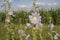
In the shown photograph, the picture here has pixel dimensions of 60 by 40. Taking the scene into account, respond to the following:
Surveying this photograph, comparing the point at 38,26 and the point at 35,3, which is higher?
the point at 35,3

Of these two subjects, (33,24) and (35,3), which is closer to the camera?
(33,24)

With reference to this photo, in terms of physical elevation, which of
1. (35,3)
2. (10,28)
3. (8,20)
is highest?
(35,3)

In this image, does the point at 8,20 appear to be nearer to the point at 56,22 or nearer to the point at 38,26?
the point at 38,26

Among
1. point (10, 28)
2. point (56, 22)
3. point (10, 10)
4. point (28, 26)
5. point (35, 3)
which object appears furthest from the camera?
point (56, 22)

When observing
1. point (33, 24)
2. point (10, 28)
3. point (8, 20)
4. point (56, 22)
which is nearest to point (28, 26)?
point (33, 24)

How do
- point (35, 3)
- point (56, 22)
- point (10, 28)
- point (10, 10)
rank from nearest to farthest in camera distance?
1. point (35, 3)
2. point (10, 10)
3. point (10, 28)
4. point (56, 22)

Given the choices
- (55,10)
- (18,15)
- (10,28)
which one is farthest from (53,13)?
(10,28)

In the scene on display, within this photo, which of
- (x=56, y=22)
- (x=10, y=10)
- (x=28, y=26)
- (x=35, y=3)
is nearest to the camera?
(x=28, y=26)

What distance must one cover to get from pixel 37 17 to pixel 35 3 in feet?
0.56

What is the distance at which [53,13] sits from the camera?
52.5ft

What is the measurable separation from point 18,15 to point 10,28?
13.6 metres

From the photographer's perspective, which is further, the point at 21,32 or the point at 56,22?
the point at 56,22

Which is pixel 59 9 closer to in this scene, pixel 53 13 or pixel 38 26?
pixel 53 13

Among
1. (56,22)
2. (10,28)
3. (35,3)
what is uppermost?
(35,3)
